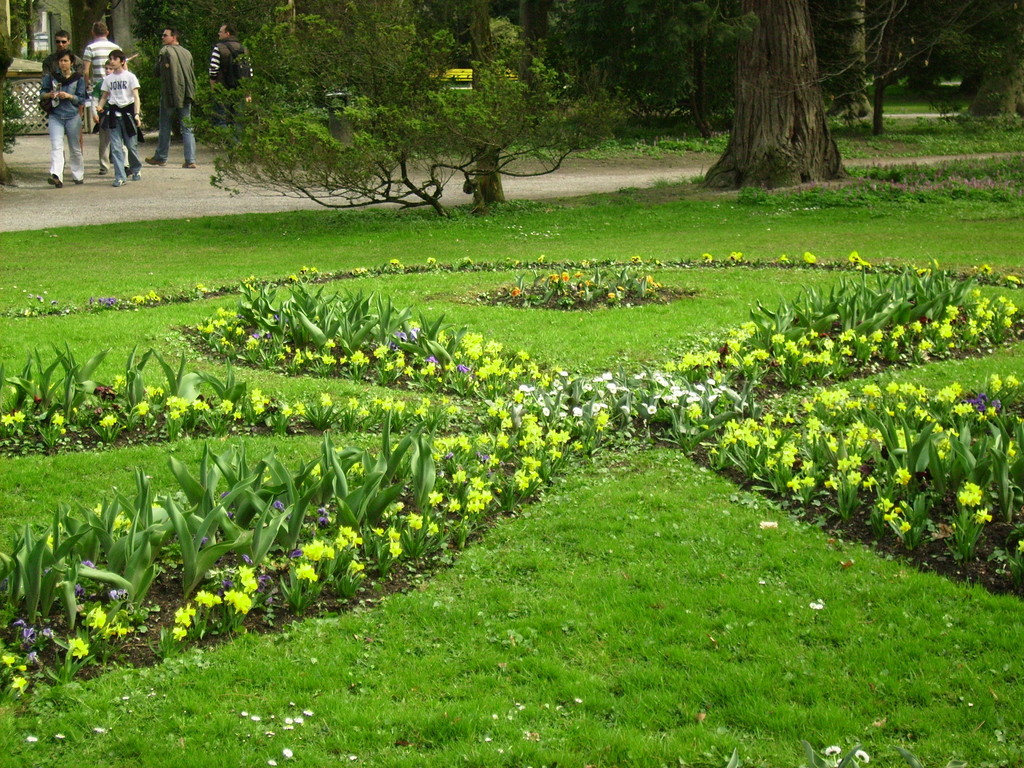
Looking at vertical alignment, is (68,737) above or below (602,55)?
below

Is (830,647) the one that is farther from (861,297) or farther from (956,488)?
(861,297)

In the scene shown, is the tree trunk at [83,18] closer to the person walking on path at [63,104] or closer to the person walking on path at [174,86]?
the person walking on path at [174,86]

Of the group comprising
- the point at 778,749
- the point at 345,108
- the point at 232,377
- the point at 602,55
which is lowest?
the point at 778,749

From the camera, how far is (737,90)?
15.8 metres

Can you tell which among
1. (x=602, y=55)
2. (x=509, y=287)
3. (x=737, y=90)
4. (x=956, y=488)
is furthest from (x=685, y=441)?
(x=602, y=55)

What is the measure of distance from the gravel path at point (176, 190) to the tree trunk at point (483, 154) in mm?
1385

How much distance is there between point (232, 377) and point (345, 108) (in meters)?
7.68

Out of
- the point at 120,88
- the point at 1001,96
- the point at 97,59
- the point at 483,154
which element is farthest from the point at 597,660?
the point at 1001,96

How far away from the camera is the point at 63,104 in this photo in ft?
53.5

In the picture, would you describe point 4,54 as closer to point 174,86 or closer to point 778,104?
point 174,86

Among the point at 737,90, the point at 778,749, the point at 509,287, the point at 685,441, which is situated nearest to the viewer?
the point at 778,749

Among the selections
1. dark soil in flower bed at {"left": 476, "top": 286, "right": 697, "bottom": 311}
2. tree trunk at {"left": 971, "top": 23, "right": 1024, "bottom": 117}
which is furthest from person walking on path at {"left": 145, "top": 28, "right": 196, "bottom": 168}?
tree trunk at {"left": 971, "top": 23, "right": 1024, "bottom": 117}

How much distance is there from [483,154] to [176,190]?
18.2ft

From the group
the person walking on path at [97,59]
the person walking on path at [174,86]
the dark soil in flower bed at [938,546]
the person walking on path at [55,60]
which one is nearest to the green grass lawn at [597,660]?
the dark soil in flower bed at [938,546]
